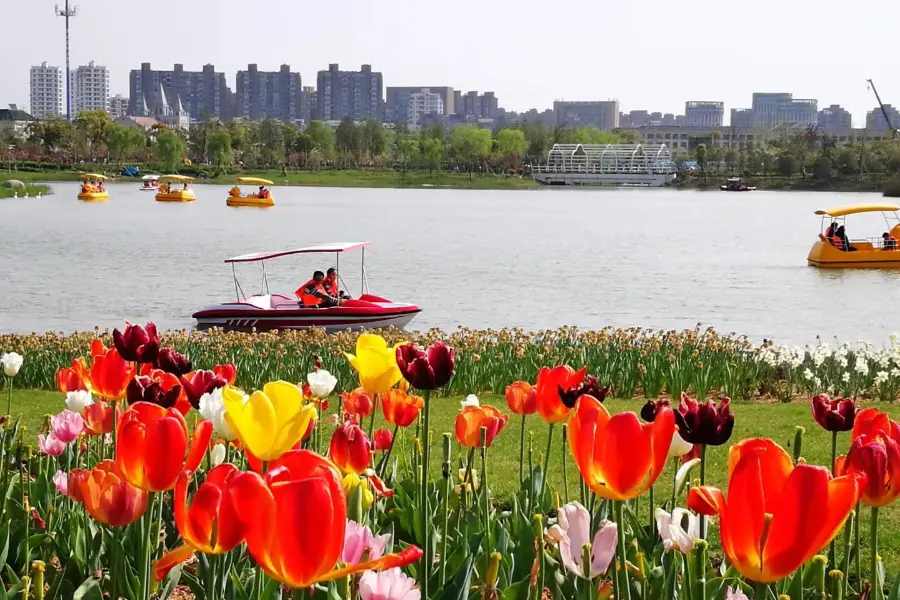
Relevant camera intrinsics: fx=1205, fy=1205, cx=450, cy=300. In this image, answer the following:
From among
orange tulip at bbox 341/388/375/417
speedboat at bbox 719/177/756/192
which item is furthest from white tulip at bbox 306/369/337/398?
speedboat at bbox 719/177/756/192

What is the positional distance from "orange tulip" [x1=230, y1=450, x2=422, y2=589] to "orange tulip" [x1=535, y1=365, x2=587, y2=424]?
170 cm

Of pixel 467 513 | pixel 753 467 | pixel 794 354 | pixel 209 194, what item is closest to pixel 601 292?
pixel 794 354

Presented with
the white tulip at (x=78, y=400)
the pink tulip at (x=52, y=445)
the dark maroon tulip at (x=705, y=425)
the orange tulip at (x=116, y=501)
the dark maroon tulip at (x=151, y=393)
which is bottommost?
the pink tulip at (x=52, y=445)

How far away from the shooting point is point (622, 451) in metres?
2.19

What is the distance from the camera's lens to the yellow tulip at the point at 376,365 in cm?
315

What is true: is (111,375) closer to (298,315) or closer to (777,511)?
(777,511)

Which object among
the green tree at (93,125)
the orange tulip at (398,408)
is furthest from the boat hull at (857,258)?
the green tree at (93,125)

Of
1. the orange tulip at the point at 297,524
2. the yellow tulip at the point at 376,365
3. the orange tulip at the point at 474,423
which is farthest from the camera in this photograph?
the orange tulip at the point at 474,423

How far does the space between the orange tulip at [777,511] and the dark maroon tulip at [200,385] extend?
173cm

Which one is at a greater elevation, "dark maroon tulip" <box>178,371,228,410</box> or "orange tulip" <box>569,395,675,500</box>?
"orange tulip" <box>569,395,675,500</box>

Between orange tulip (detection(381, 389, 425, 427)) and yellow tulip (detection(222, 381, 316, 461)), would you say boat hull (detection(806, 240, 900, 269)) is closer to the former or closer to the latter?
orange tulip (detection(381, 389, 425, 427))

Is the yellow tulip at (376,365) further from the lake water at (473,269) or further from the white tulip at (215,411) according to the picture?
the lake water at (473,269)

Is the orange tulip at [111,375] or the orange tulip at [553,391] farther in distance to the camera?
the orange tulip at [111,375]

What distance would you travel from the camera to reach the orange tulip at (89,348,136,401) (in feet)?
11.7
